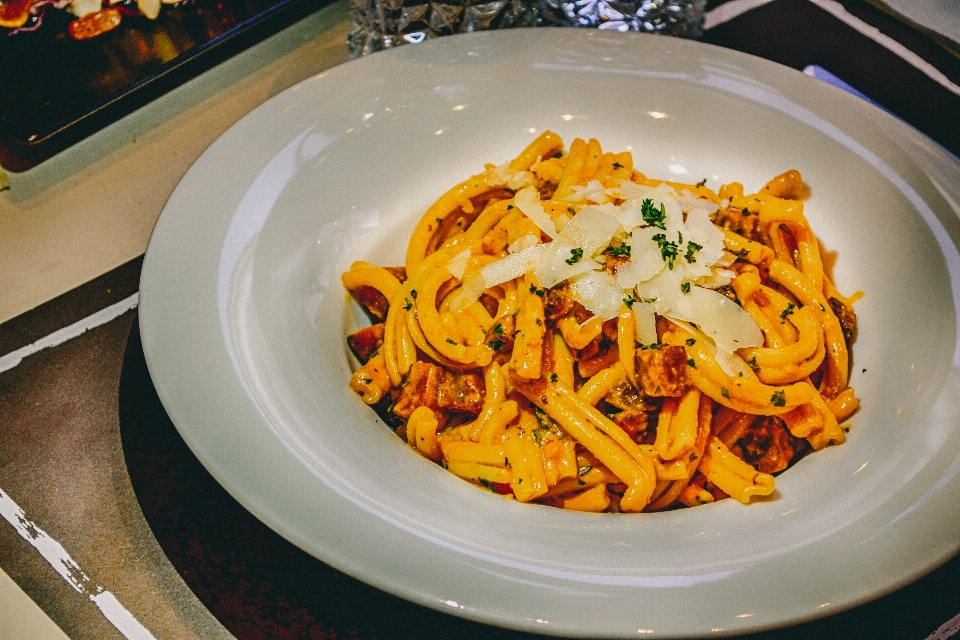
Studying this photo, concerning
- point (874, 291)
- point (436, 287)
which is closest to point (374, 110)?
point (436, 287)

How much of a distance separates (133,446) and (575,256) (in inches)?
61.5

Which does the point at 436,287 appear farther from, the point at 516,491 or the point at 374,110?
the point at 374,110

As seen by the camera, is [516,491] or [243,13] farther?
[243,13]

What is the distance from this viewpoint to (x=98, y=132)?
3.19m

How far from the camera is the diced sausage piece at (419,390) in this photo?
2094 millimetres

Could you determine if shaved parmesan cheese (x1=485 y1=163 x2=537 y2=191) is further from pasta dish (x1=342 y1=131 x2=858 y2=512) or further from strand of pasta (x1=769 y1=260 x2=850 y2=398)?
strand of pasta (x1=769 y1=260 x2=850 y2=398)

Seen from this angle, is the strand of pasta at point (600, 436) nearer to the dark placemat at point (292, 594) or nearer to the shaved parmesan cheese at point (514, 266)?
the shaved parmesan cheese at point (514, 266)

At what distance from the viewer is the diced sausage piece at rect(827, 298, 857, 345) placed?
2301 mm

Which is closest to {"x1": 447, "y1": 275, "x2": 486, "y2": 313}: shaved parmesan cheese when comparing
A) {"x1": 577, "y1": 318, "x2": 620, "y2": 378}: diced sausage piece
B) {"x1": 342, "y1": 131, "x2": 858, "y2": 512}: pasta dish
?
{"x1": 342, "y1": 131, "x2": 858, "y2": 512}: pasta dish

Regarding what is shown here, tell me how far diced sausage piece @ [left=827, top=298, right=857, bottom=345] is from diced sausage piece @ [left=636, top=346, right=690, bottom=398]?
2.40 feet

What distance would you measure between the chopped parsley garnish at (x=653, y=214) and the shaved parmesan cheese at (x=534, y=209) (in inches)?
12.0

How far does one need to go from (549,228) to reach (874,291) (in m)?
1.27

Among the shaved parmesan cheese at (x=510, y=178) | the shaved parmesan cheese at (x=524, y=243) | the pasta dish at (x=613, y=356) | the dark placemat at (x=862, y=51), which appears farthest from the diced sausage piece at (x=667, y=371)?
the dark placemat at (x=862, y=51)

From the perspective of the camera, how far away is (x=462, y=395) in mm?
2121
